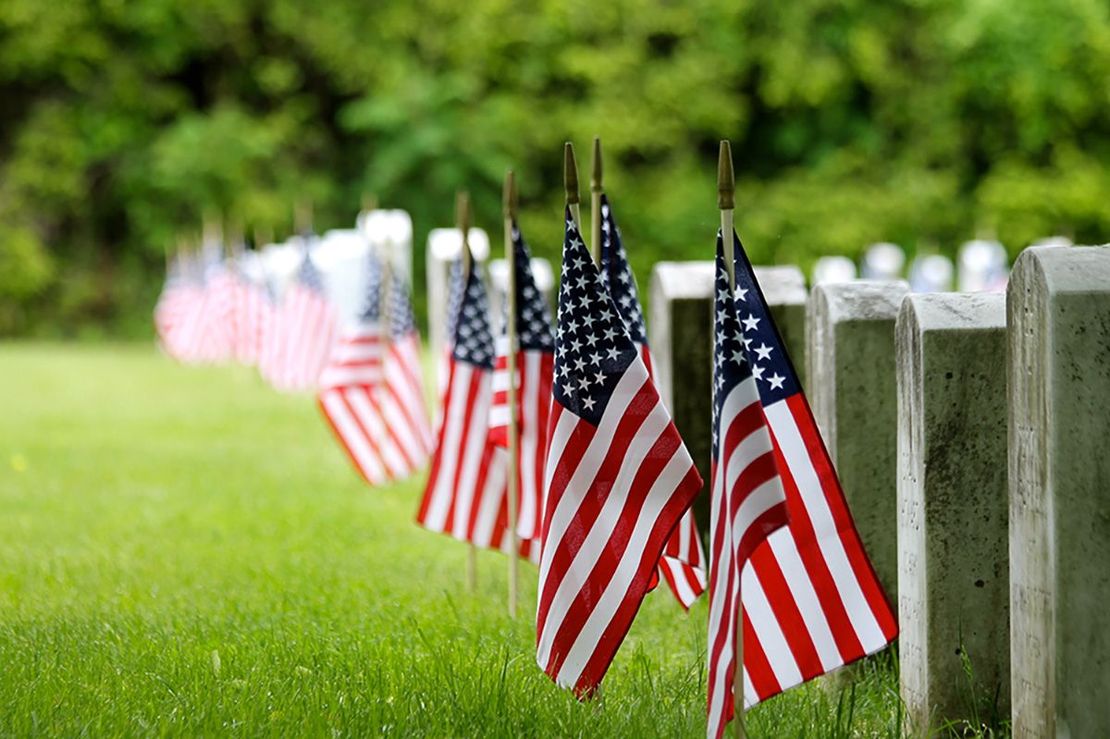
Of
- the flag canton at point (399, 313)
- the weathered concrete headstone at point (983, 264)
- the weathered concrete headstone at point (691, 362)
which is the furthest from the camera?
the weathered concrete headstone at point (983, 264)

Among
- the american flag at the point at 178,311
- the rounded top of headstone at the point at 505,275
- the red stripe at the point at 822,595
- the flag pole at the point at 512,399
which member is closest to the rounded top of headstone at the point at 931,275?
the rounded top of headstone at the point at 505,275

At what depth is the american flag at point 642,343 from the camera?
20.0 ft

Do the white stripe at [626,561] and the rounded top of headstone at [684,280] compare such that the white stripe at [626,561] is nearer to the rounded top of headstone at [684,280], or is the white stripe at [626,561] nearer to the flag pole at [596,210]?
the flag pole at [596,210]

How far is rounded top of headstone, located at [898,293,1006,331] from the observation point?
4.60 meters

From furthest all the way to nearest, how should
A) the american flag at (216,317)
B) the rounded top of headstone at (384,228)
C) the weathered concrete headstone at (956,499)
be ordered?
1. the american flag at (216,317)
2. the rounded top of headstone at (384,228)
3. the weathered concrete headstone at (956,499)

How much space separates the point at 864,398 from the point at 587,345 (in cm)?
122

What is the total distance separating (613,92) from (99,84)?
11.2 m

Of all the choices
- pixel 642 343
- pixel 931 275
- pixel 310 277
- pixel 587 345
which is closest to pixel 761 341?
pixel 587 345

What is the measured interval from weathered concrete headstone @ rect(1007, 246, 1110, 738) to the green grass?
2.46 feet

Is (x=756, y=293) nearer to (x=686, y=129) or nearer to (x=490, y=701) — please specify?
(x=490, y=701)

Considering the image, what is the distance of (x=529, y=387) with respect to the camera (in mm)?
7141

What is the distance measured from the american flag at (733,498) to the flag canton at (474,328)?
138 inches

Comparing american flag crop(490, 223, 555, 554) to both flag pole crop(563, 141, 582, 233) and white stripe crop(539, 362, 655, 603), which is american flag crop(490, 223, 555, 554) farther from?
white stripe crop(539, 362, 655, 603)

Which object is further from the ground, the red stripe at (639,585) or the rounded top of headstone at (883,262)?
the rounded top of headstone at (883,262)
